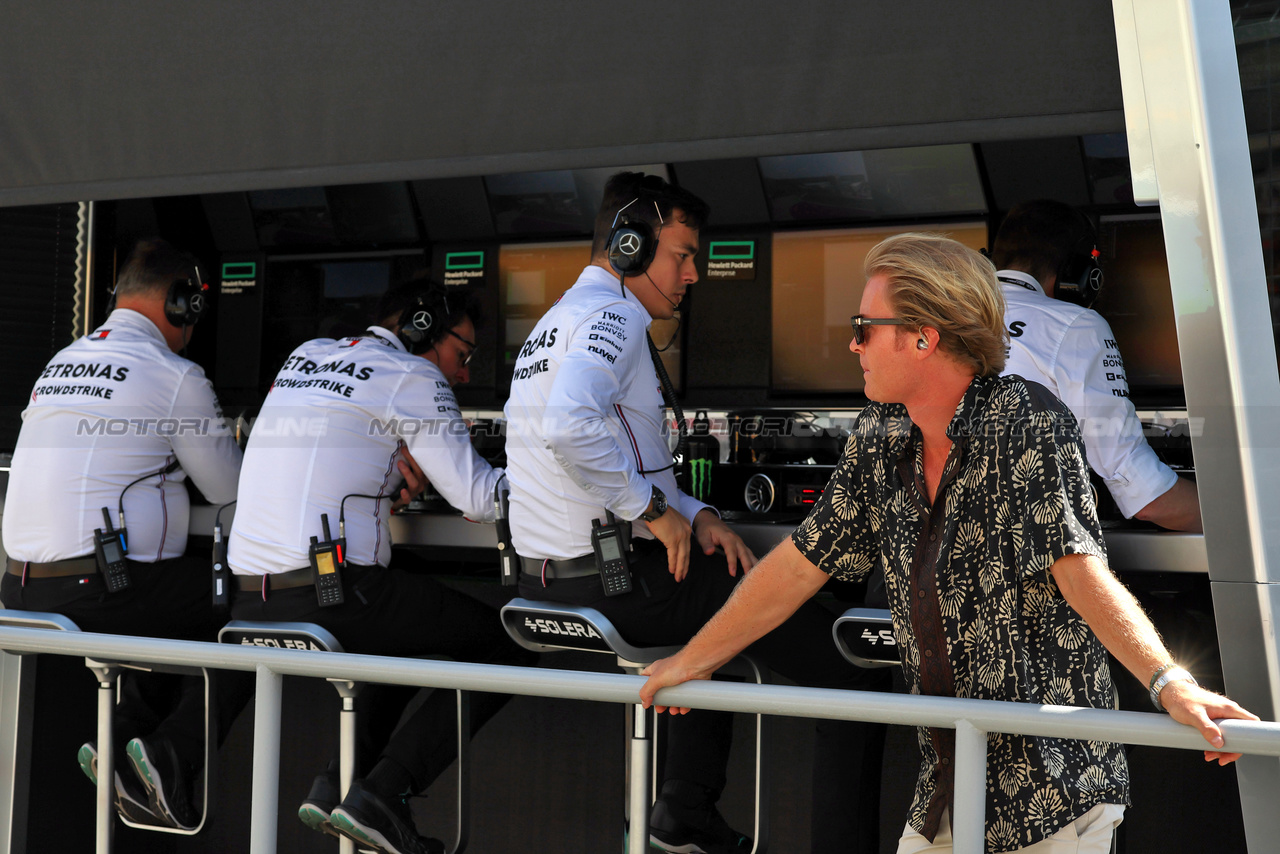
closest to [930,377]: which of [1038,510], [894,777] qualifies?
[1038,510]

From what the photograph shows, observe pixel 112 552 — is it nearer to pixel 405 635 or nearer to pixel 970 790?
pixel 405 635

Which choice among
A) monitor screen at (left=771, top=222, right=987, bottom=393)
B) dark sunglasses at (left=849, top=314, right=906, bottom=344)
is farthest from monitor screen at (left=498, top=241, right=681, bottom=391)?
dark sunglasses at (left=849, top=314, right=906, bottom=344)

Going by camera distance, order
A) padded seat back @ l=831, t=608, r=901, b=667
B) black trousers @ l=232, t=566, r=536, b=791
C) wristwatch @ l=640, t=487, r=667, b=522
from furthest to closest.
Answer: black trousers @ l=232, t=566, r=536, b=791 < wristwatch @ l=640, t=487, r=667, b=522 < padded seat back @ l=831, t=608, r=901, b=667

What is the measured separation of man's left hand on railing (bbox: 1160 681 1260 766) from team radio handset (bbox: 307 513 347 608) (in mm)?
1775

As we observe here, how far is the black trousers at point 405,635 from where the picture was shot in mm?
2529

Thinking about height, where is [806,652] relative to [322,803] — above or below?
above

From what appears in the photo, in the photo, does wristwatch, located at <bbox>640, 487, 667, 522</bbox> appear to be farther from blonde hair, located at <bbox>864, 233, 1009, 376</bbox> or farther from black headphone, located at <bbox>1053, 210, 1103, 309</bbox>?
black headphone, located at <bbox>1053, 210, 1103, 309</bbox>

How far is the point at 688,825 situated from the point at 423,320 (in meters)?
1.41

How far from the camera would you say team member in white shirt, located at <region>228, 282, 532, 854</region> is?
8.38 feet

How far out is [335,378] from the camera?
271 cm

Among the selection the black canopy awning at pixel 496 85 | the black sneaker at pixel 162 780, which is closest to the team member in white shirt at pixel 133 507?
the black sneaker at pixel 162 780

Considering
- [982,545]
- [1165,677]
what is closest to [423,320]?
[982,545]

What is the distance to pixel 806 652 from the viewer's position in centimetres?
229

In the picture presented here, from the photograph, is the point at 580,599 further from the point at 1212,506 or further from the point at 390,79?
the point at 1212,506
